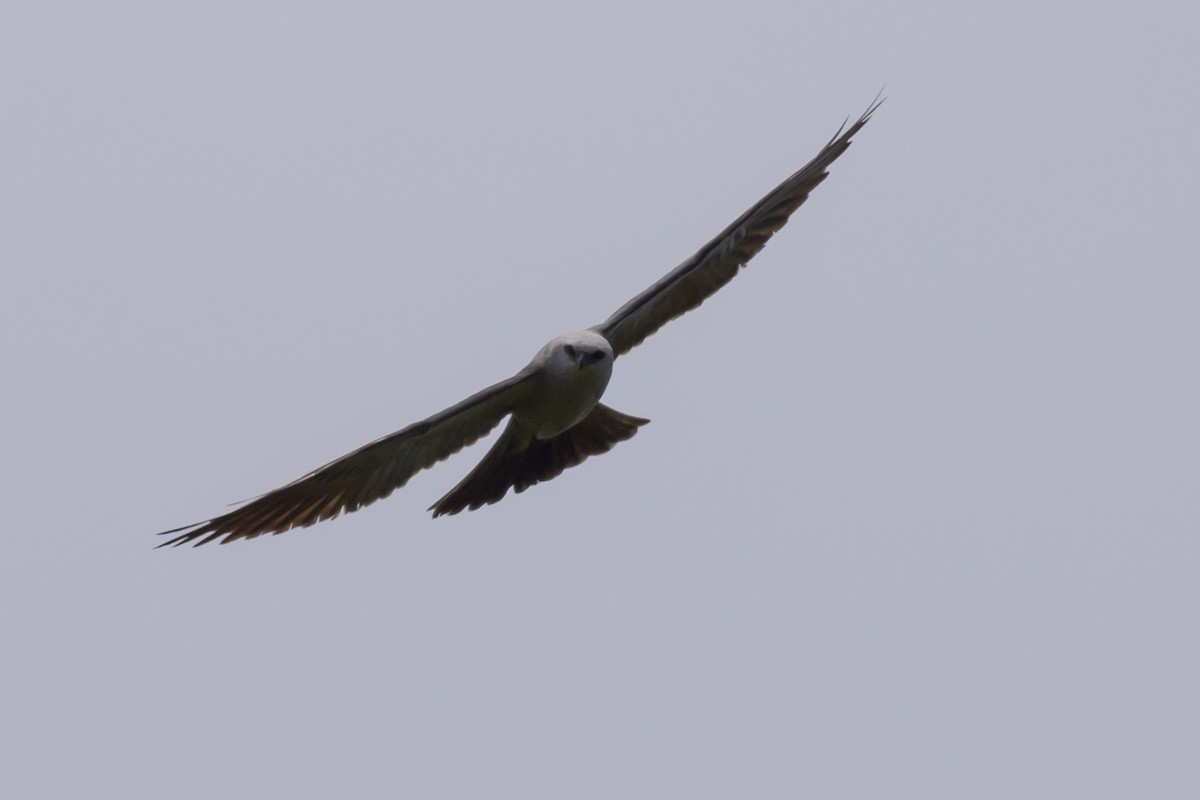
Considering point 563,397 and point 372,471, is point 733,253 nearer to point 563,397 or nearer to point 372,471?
point 563,397

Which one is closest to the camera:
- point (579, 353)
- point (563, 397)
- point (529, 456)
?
point (579, 353)

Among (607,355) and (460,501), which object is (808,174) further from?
(460,501)

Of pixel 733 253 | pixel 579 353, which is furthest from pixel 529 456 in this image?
pixel 733 253

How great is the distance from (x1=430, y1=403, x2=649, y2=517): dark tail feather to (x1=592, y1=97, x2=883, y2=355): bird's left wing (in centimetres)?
54

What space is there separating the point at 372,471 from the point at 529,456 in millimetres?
1299

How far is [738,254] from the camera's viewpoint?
11922 mm

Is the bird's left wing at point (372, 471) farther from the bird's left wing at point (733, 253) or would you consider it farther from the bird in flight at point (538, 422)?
the bird's left wing at point (733, 253)

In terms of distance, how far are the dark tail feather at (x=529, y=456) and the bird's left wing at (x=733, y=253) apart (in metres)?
0.54

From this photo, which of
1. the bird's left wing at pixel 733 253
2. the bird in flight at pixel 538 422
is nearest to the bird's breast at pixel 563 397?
the bird in flight at pixel 538 422

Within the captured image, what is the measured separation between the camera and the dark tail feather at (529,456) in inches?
448

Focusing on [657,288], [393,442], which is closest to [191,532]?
[393,442]

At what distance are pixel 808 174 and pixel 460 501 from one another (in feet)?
10.5

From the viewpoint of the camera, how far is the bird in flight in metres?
10.3

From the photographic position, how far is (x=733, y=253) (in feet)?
39.0
